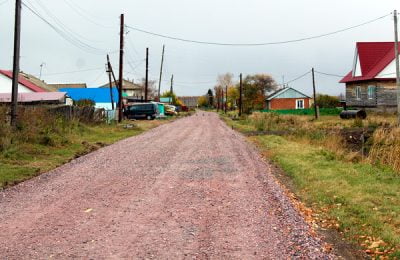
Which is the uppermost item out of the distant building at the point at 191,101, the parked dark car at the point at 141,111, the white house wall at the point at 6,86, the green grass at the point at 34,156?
the distant building at the point at 191,101

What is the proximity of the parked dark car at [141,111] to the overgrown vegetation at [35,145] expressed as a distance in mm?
25643

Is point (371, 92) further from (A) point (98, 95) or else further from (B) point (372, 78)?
(A) point (98, 95)

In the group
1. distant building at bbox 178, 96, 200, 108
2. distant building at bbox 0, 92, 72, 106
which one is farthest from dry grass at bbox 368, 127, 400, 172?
distant building at bbox 178, 96, 200, 108

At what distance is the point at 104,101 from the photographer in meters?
57.2

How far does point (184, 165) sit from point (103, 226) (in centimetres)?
717

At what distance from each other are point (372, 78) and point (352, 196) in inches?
1721

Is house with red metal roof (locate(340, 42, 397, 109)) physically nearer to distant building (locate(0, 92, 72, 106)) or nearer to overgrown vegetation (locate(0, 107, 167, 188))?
distant building (locate(0, 92, 72, 106))

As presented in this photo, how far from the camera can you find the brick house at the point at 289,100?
9262 centimetres

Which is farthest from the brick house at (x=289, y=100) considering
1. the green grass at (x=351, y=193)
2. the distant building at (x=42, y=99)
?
the green grass at (x=351, y=193)

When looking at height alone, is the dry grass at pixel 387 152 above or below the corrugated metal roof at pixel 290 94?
below

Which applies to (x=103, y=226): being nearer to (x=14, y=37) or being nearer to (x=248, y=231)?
(x=248, y=231)

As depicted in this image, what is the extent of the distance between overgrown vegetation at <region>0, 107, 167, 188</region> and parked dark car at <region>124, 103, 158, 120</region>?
2564cm

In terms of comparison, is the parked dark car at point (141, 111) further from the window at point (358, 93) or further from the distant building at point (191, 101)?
the distant building at point (191, 101)

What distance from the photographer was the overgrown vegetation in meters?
13.0
